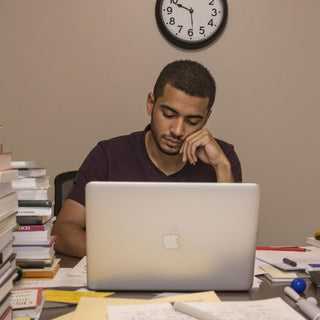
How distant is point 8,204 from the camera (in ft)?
2.68

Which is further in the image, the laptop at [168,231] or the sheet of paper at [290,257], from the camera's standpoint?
the sheet of paper at [290,257]

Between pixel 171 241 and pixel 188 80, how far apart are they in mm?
890

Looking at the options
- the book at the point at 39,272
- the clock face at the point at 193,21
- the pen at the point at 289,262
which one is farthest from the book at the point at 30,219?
the clock face at the point at 193,21

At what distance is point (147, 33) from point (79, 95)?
498 mm

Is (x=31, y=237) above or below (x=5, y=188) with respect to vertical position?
Result: below

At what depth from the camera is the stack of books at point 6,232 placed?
751 millimetres

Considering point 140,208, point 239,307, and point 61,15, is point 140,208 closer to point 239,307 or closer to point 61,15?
point 239,307

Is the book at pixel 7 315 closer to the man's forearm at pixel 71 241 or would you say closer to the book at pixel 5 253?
the book at pixel 5 253

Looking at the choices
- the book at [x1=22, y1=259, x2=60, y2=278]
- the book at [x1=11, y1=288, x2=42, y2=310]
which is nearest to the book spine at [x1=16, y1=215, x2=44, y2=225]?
the book at [x1=22, y1=259, x2=60, y2=278]

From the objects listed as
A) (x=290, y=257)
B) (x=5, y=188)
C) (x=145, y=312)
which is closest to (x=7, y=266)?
(x=5, y=188)

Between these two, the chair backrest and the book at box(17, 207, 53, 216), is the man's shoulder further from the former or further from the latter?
the book at box(17, 207, 53, 216)

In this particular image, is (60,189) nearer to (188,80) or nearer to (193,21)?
(188,80)

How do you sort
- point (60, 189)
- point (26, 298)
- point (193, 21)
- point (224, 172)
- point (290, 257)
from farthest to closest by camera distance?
point (193, 21) → point (60, 189) → point (224, 172) → point (290, 257) → point (26, 298)

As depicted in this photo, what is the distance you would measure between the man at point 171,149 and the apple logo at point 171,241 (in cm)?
68
